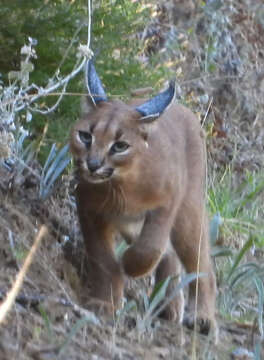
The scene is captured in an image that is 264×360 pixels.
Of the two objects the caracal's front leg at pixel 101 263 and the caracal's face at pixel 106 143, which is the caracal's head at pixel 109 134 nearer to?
the caracal's face at pixel 106 143

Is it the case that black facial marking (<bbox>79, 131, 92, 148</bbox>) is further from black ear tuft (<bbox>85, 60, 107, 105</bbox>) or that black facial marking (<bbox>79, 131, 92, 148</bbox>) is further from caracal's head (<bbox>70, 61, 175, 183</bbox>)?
black ear tuft (<bbox>85, 60, 107, 105</bbox>)

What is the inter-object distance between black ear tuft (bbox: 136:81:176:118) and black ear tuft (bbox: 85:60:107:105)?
0.23m

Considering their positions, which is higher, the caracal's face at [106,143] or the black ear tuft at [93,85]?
the black ear tuft at [93,85]

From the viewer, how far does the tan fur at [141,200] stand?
5570 mm

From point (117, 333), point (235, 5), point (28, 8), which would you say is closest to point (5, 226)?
point (117, 333)

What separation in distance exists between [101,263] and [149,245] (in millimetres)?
353

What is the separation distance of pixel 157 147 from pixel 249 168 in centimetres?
524

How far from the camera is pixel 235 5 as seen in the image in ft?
40.2

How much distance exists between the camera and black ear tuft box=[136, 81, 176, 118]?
18.2 ft

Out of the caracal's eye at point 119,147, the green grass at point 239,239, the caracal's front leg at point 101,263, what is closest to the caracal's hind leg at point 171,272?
the green grass at point 239,239

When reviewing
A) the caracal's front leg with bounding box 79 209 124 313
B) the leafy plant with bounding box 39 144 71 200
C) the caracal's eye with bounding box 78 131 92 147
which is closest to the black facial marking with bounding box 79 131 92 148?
the caracal's eye with bounding box 78 131 92 147

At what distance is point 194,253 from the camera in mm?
6422

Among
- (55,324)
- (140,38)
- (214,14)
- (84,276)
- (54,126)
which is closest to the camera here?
(55,324)

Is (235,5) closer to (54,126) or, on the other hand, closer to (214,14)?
(214,14)
